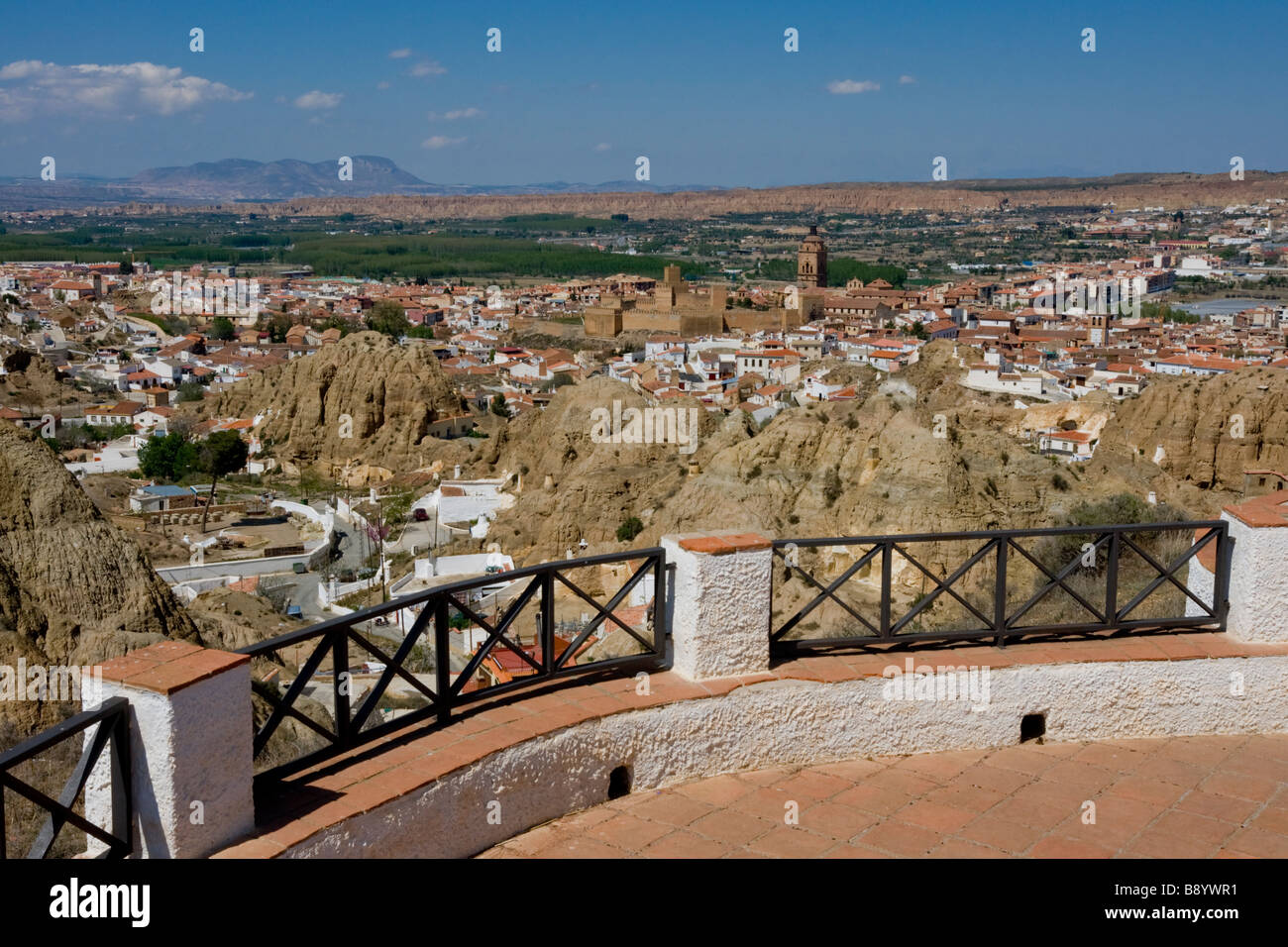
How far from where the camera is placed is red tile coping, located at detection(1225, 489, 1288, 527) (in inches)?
187

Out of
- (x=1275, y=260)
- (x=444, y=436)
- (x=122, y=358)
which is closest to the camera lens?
(x=444, y=436)

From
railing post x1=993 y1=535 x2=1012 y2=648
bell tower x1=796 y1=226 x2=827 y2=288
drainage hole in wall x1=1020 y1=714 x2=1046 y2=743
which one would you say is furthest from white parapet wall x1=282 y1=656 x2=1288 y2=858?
bell tower x1=796 y1=226 x2=827 y2=288

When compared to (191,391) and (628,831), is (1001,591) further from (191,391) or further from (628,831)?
(191,391)

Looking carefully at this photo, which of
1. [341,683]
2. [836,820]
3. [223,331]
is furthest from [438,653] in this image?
[223,331]

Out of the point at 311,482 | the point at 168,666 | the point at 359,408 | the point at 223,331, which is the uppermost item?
the point at 223,331

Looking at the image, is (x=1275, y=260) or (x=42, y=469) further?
(x=1275, y=260)

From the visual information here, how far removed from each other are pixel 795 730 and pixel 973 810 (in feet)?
2.25

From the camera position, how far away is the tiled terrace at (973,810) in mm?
3719

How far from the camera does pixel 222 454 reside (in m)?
42.1

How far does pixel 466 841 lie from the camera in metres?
3.64

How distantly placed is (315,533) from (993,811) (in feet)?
91.9

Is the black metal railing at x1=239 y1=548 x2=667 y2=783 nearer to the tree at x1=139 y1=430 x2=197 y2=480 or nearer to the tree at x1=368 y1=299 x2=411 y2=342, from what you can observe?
the tree at x1=139 y1=430 x2=197 y2=480

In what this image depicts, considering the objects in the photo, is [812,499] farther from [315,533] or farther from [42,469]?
[315,533]
